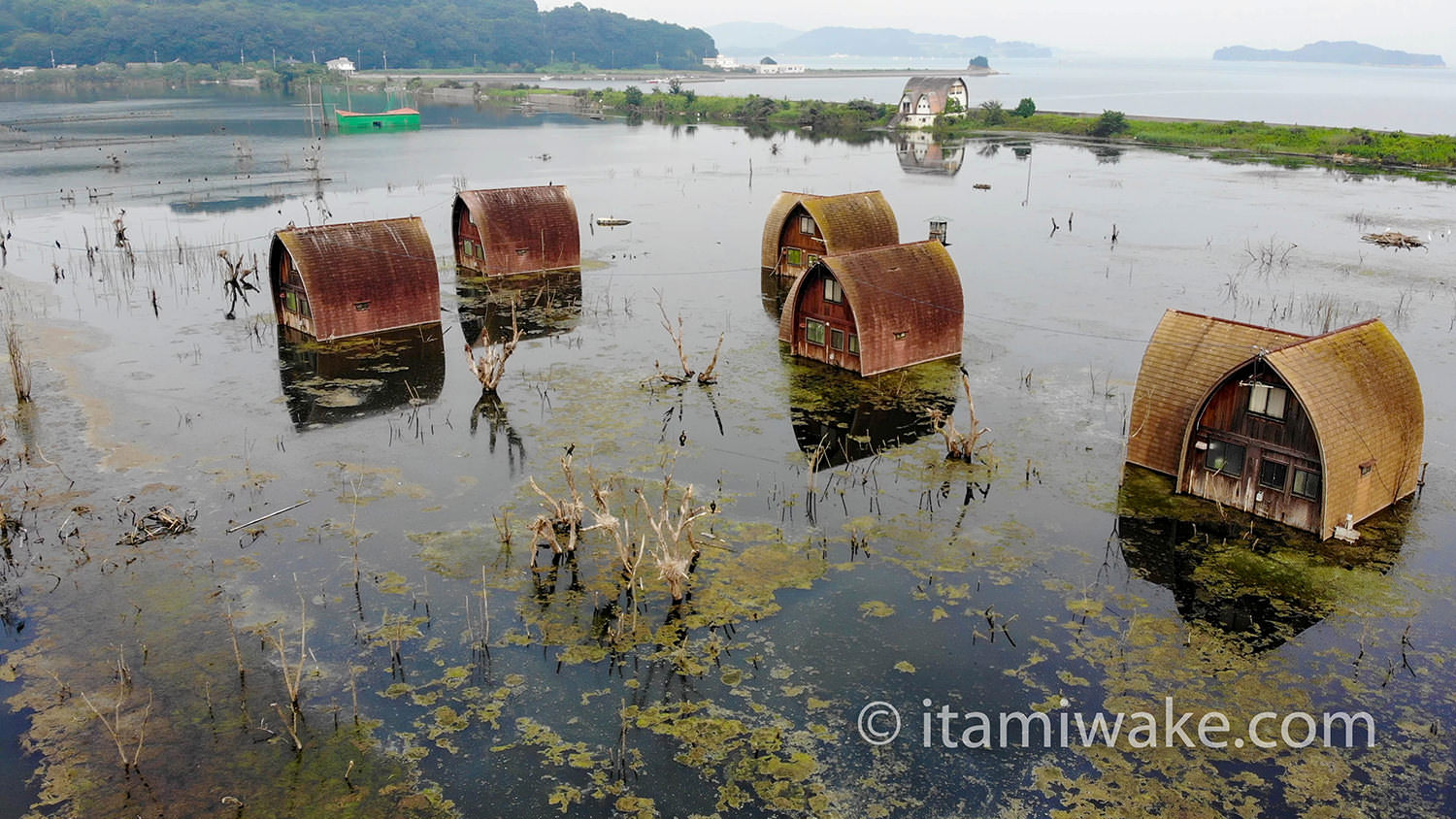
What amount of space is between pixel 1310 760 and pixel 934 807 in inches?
284

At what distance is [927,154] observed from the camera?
11888 cm

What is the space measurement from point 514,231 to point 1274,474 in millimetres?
40945

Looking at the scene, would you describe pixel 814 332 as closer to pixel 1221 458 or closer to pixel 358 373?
pixel 1221 458

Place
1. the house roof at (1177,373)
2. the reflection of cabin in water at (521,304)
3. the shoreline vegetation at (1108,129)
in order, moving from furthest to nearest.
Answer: the shoreline vegetation at (1108,129) < the reflection of cabin in water at (521,304) < the house roof at (1177,373)

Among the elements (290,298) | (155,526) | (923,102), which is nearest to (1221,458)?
(155,526)

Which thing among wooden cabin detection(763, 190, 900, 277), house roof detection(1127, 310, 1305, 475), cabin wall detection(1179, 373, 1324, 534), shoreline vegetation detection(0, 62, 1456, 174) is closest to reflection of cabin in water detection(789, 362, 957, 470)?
house roof detection(1127, 310, 1305, 475)

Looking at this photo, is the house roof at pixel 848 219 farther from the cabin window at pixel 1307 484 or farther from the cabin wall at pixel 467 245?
the cabin window at pixel 1307 484

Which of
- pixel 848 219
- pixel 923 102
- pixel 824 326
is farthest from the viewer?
pixel 923 102

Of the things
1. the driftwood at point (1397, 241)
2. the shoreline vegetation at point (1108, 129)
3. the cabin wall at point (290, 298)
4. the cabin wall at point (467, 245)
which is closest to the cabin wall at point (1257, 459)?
the cabin wall at point (290, 298)

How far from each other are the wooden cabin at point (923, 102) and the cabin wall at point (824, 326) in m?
117

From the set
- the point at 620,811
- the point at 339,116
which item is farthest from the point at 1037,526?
the point at 339,116

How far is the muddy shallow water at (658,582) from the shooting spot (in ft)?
61.8

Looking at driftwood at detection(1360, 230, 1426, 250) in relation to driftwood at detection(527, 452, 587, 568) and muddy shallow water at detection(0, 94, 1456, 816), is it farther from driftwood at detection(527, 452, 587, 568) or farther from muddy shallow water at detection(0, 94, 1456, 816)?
driftwood at detection(527, 452, 587, 568)

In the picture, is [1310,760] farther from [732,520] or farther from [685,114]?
[685,114]
